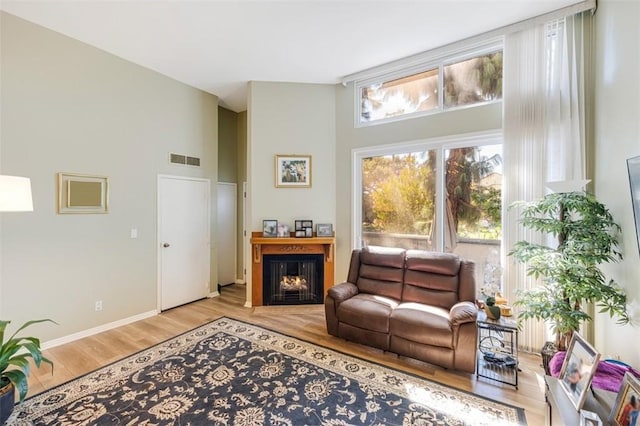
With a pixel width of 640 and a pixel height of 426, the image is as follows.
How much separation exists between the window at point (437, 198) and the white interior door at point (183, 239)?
2.55 meters

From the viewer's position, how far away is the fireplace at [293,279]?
13.9ft

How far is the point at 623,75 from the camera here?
2107mm

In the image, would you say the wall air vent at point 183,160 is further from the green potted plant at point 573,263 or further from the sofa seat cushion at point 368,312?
the green potted plant at point 573,263

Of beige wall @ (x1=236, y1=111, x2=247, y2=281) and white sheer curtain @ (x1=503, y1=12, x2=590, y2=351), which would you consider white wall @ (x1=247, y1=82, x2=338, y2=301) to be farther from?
white sheer curtain @ (x1=503, y1=12, x2=590, y2=351)

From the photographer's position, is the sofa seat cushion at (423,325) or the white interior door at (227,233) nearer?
the sofa seat cushion at (423,325)

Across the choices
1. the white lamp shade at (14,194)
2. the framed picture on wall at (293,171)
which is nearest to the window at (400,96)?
→ the framed picture on wall at (293,171)

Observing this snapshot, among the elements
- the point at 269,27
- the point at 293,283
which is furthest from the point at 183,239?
the point at 269,27

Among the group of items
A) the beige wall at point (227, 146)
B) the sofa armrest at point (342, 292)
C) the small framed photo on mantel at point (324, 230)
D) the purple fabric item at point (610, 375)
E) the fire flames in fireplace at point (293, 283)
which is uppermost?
the beige wall at point (227, 146)

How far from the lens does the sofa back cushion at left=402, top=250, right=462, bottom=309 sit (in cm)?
296

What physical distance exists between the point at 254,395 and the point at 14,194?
2276 millimetres

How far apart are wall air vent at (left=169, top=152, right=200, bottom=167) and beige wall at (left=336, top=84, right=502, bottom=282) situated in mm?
2292

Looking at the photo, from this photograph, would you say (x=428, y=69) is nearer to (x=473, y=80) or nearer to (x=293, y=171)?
(x=473, y=80)

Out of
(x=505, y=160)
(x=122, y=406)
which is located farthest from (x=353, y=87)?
(x=122, y=406)

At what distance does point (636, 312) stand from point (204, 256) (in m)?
4.95
